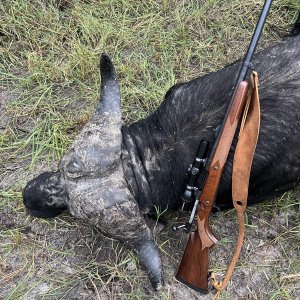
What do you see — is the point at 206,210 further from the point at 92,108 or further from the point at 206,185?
the point at 92,108

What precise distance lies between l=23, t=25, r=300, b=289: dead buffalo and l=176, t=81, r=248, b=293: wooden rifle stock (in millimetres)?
236

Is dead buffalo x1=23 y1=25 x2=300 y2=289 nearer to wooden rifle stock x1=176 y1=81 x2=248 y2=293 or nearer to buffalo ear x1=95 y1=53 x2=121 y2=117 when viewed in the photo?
buffalo ear x1=95 y1=53 x2=121 y2=117

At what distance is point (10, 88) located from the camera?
17.7ft

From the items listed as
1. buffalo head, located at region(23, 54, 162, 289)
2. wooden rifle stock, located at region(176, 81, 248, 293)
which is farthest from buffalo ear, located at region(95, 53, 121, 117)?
wooden rifle stock, located at region(176, 81, 248, 293)

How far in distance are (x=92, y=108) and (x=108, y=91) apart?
1.21m

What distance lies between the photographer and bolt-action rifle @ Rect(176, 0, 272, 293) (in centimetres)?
356

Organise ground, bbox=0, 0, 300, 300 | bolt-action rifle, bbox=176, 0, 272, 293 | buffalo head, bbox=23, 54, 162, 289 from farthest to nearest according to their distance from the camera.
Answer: ground, bbox=0, 0, 300, 300 < buffalo head, bbox=23, 54, 162, 289 < bolt-action rifle, bbox=176, 0, 272, 293

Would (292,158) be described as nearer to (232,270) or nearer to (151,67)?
(232,270)

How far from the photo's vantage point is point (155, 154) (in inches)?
160

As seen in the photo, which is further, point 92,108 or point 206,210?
point 92,108

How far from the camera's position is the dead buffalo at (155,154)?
148 inches

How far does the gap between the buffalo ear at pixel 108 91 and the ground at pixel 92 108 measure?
1.08 metres

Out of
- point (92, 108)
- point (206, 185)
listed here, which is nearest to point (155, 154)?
point (206, 185)

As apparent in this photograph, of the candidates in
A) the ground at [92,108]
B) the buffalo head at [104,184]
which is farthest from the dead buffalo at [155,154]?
the ground at [92,108]
